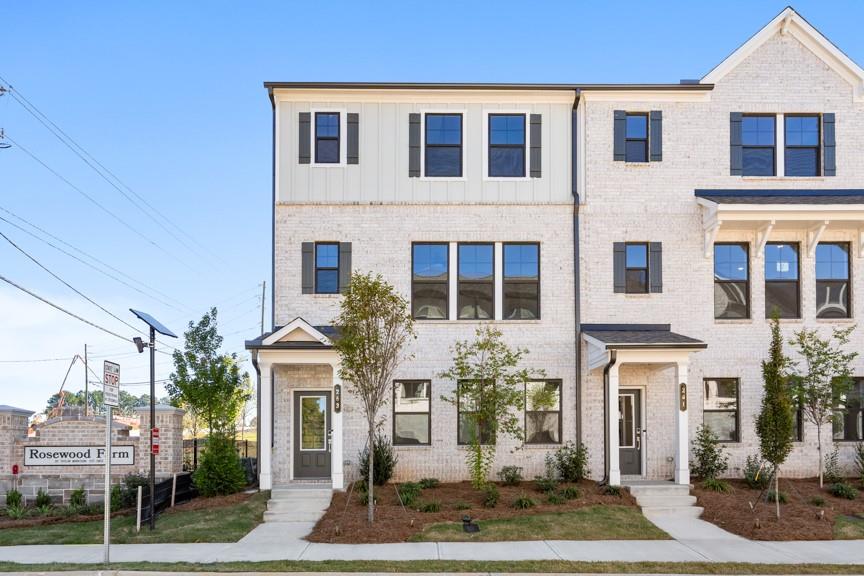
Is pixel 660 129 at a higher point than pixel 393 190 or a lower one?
higher

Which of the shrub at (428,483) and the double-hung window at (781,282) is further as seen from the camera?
the double-hung window at (781,282)

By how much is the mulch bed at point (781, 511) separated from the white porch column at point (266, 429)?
9156 millimetres

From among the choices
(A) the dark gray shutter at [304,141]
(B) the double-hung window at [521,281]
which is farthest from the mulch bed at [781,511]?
(A) the dark gray shutter at [304,141]

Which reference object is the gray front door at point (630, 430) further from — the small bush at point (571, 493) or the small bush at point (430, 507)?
the small bush at point (430, 507)

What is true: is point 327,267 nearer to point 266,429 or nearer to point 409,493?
point 266,429

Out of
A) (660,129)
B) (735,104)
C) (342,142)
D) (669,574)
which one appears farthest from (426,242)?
(669,574)

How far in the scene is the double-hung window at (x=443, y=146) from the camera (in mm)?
18656

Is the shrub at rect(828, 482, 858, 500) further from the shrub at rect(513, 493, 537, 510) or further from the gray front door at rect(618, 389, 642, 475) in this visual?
the shrub at rect(513, 493, 537, 510)

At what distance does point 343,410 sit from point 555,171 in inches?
302

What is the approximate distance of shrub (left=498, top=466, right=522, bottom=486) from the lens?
17.2 m

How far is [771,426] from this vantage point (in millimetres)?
14312

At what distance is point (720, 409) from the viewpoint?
1834cm

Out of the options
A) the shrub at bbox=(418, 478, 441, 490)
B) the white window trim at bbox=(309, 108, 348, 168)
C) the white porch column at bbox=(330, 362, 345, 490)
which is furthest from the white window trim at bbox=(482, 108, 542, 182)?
the shrub at bbox=(418, 478, 441, 490)

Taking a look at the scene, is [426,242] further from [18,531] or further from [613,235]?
[18,531]
